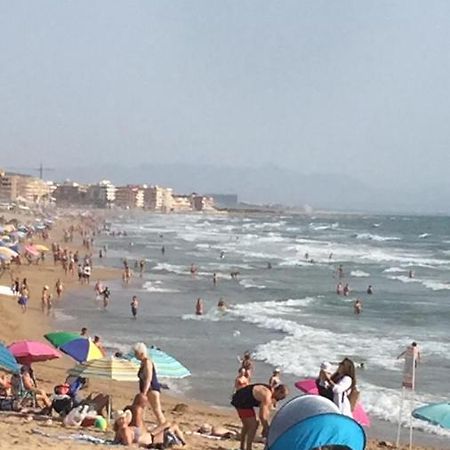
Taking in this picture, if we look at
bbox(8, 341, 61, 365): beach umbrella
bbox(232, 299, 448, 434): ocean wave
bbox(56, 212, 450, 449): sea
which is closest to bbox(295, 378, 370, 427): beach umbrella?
bbox(56, 212, 450, 449): sea

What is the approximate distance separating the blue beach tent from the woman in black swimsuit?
4569mm

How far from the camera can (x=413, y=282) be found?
4353cm

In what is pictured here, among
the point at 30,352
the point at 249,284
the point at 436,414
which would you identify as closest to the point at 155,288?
the point at 249,284

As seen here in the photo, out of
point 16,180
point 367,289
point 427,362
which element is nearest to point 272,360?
point 427,362

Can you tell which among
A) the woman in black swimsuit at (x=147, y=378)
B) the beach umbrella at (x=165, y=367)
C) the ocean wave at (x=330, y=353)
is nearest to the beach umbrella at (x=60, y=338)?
the beach umbrella at (x=165, y=367)

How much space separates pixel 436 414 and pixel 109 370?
14.6 feet

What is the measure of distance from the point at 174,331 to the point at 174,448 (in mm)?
13881

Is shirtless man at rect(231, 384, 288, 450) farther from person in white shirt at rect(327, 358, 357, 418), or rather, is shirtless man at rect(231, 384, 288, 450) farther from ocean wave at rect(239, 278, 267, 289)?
ocean wave at rect(239, 278, 267, 289)

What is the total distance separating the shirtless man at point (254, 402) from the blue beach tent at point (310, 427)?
13.0 feet

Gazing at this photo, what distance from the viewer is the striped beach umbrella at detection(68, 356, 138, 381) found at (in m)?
9.80

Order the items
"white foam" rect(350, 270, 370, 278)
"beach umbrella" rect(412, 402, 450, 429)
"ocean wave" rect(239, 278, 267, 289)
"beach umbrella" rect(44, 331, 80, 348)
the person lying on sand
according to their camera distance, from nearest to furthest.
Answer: the person lying on sand < "beach umbrella" rect(412, 402, 450, 429) < "beach umbrella" rect(44, 331, 80, 348) < "ocean wave" rect(239, 278, 267, 289) < "white foam" rect(350, 270, 370, 278)

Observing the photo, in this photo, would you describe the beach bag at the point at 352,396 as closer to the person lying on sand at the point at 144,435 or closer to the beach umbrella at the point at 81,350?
the person lying on sand at the point at 144,435

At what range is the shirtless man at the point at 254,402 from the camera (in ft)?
27.5

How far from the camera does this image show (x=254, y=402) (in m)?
8.54
